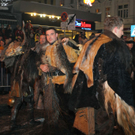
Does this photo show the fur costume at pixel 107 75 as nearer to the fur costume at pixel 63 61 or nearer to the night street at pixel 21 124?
the fur costume at pixel 63 61

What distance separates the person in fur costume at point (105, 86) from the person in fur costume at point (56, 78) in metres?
1.18

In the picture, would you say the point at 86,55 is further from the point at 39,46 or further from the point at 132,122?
the point at 39,46

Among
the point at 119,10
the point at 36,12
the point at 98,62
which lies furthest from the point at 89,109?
the point at 119,10

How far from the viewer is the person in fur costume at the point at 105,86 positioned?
3.36 metres

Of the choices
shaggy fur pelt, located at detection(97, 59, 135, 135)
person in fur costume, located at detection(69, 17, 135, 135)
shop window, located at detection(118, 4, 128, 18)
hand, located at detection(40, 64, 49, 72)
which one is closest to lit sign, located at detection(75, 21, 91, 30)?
shop window, located at detection(118, 4, 128, 18)

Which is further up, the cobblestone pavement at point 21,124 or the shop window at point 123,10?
the shop window at point 123,10

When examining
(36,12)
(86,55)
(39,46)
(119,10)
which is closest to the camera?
(86,55)

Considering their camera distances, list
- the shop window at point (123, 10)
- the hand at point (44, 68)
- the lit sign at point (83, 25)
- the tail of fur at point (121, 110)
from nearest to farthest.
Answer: the tail of fur at point (121, 110) → the hand at point (44, 68) → the lit sign at point (83, 25) → the shop window at point (123, 10)

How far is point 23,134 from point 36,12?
16.4 meters

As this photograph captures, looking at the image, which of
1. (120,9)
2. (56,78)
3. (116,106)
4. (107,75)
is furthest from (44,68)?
(120,9)

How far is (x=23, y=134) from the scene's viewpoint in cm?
505

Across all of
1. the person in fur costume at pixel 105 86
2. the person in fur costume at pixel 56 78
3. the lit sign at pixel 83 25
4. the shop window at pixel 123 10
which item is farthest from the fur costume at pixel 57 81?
the shop window at pixel 123 10

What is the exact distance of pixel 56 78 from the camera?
4.96 m

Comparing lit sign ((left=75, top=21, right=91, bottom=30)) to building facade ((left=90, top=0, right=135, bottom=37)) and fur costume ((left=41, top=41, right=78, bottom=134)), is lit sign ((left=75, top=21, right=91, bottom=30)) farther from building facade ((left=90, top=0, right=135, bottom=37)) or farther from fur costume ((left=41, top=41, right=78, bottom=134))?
fur costume ((left=41, top=41, right=78, bottom=134))
